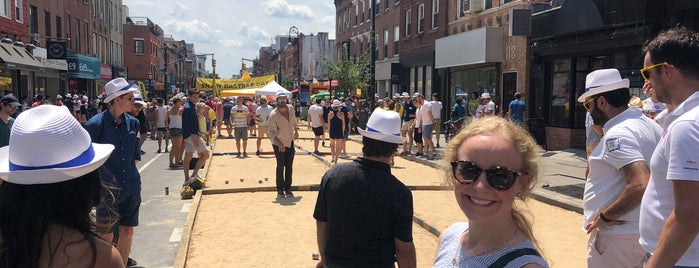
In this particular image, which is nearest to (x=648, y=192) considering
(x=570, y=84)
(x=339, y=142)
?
(x=339, y=142)

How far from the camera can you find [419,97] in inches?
631

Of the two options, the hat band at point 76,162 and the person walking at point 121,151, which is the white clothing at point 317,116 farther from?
the hat band at point 76,162

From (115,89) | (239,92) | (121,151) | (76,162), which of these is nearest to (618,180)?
(76,162)

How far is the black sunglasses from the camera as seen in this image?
6.29 feet

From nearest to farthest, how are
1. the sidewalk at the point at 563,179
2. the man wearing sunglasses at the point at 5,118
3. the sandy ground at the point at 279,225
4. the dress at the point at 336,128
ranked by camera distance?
the sandy ground at the point at 279,225 → the man wearing sunglasses at the point at 5,118 → the sidewalk at the point at 563,179 → the dress at the point at 336,128

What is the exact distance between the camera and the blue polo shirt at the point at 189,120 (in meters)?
10.5

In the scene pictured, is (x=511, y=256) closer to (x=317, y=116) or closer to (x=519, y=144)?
(x=519, y=144)

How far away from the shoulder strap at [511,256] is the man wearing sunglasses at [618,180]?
4.90 ft

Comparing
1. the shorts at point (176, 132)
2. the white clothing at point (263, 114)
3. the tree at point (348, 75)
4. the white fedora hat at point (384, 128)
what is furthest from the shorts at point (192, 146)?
the tree at point (348, 75)

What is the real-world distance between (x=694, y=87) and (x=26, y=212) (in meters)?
2.81

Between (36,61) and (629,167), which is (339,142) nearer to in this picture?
(629,167)

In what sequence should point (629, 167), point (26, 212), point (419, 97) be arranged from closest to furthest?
point (26, 212) → point (629, 167) → point (419, 97)

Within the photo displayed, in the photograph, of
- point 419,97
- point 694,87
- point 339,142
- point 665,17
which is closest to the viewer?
point 694,87

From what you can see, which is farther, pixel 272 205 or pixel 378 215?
pixel 272 205
